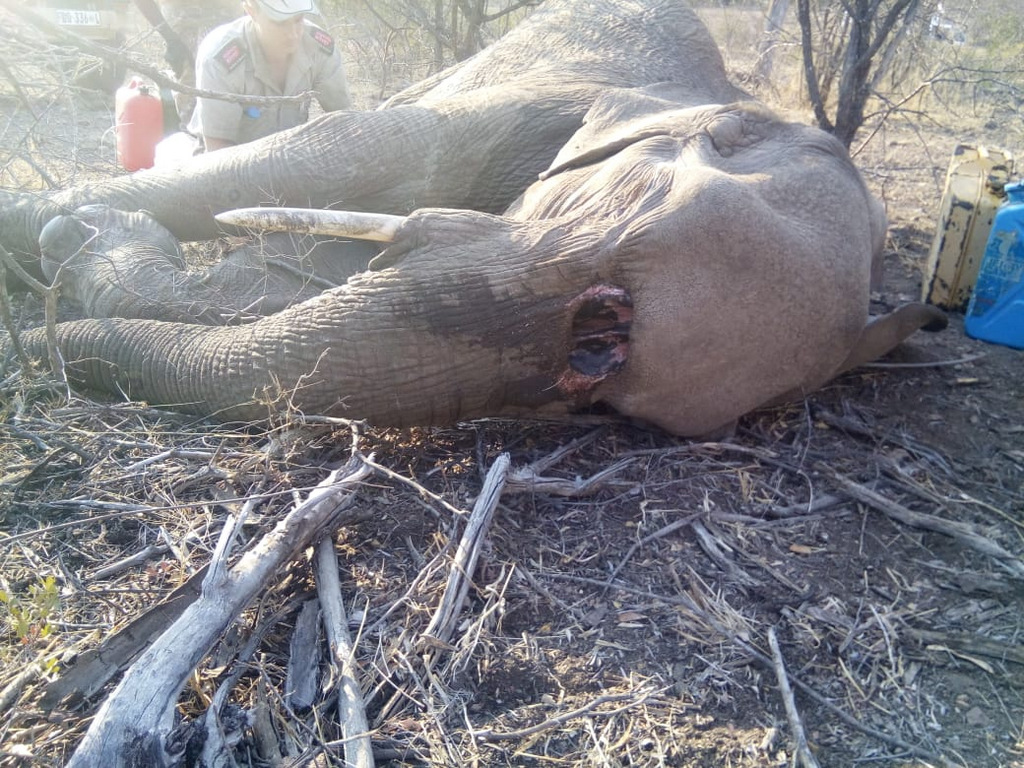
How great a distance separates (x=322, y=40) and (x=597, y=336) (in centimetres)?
373

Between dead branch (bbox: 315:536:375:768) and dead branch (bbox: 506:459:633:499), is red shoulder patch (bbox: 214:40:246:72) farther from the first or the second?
dead branch (bbox: 315:536:375:768)

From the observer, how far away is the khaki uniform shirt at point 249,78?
529cm

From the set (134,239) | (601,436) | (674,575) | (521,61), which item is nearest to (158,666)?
(674,575)

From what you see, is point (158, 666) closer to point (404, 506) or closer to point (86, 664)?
point (86, 664)

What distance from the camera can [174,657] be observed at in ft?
6.26

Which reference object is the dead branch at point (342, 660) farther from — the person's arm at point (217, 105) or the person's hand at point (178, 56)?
the person's hand at point (178, 56)

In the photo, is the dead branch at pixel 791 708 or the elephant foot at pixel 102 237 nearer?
the dead branch at pixel 791 708

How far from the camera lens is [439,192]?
13.3ft

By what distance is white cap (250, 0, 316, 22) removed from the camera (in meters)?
4.97

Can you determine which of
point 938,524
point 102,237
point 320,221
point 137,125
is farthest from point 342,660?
point 137,125

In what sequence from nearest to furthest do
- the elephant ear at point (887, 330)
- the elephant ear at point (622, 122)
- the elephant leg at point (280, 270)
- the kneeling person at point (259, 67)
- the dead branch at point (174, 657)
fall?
the dead branch at point (174, 657) < the elephant ear at point (622, 122) < the elephant ear at point (887, 330) < the elephant leg at point (280, 270) < the kneeling person at point (259, 67)

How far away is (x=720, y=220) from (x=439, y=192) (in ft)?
5.35

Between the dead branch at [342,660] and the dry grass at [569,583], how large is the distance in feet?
0.15

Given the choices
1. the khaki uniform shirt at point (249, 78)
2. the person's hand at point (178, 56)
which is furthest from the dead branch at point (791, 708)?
the person's hand at point (178, 56)
